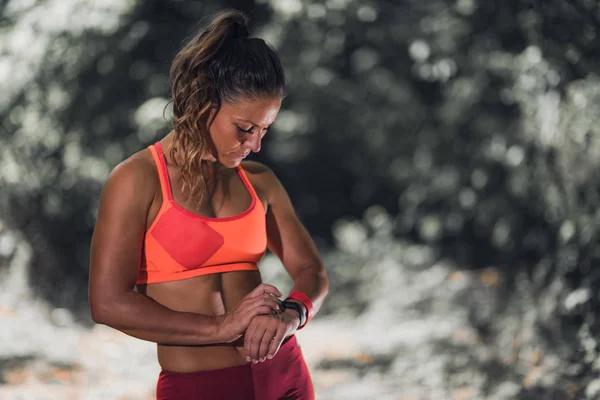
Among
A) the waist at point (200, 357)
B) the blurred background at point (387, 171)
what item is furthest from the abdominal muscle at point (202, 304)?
the blurred background at point (387, 171)

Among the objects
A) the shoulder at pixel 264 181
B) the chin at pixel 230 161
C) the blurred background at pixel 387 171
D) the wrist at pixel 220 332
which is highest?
the blurred background at pixel 387 171

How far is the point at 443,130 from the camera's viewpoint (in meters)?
5.18

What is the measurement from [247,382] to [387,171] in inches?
176

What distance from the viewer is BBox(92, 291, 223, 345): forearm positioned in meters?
1.40

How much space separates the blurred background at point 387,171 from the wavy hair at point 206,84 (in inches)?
97.8

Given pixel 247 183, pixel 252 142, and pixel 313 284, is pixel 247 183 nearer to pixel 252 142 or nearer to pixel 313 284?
pixel 252 142

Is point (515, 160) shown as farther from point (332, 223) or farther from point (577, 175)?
point (332, 223)

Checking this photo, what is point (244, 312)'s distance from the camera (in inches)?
56.8

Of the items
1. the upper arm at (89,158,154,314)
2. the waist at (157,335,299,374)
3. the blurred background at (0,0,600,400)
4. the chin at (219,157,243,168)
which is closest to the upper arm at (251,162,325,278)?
the chin at (219,157,243,168)

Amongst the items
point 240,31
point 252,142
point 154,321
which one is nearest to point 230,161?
point 252,142

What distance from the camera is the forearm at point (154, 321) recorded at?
55.2 inches

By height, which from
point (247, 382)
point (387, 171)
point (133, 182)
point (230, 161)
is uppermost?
point (387, 171)

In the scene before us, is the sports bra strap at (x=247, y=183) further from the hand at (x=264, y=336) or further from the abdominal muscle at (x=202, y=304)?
the hand at (x=264, y=336)

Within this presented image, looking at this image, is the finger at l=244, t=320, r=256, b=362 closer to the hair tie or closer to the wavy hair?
the wavy hair
